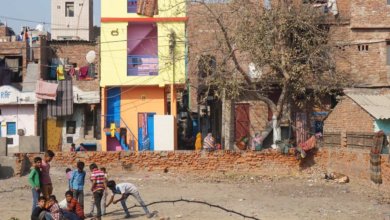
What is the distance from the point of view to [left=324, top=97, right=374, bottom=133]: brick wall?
22688 millimetres

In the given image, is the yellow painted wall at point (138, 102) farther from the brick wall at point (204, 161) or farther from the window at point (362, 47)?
the window at point (362, 47)

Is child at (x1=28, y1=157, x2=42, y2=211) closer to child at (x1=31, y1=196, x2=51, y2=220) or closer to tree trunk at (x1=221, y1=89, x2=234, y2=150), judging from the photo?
child at (x1=31, y1=196, x2=51, y2=220)

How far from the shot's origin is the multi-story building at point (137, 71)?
1184 inches

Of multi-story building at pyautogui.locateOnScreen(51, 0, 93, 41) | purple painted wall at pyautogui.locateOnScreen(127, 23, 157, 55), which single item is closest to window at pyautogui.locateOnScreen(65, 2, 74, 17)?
multi-story building at pyautogui.locateOnScreen(51, 0, 93, 41)

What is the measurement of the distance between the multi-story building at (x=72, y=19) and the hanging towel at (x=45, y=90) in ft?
53.6

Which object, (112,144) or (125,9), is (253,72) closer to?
(125,9)

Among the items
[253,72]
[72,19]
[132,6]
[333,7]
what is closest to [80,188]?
[253,72]

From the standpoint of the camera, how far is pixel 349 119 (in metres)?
23.8

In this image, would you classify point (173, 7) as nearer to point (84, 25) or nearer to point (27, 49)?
point (27, 49)

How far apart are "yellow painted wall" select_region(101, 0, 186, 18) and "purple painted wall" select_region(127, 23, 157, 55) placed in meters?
1.33

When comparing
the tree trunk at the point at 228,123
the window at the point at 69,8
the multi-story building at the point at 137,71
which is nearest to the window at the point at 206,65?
the multi-story building at the point at 137,71

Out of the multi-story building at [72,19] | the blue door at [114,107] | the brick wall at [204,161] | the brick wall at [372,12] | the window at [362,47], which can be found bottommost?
Result: the brick wall at [204,161]

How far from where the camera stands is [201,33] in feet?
112

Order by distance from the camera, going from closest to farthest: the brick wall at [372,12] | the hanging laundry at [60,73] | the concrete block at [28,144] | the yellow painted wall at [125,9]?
the concrete block at [28,144], the yellow painted wall at [125,9], the brick wall at [372,12], the hanging laundry at [60,73]
